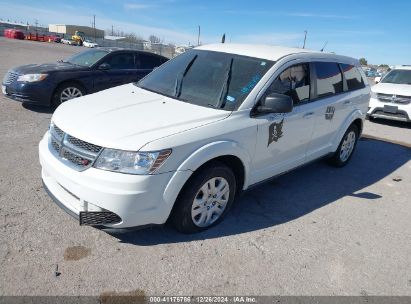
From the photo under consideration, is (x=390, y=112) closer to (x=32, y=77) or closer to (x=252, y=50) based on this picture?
(x=252, y=50)

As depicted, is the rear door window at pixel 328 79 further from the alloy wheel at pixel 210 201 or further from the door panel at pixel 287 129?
the alloy wheel at pixel 210 201

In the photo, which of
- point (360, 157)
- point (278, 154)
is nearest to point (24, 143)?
point (278, 154)

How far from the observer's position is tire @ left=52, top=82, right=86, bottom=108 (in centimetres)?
766

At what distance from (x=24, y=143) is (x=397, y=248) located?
5285 millimetres

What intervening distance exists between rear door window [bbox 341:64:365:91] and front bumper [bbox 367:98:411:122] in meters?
4.50

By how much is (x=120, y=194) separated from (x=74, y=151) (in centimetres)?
60

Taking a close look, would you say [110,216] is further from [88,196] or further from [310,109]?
[310,109]

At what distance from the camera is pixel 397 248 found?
3729 millimetres

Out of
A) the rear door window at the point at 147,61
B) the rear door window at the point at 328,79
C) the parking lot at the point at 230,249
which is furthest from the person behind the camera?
the rear door window at the point at 147,61

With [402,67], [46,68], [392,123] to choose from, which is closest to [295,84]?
[46,68]

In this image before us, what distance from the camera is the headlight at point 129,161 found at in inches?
113

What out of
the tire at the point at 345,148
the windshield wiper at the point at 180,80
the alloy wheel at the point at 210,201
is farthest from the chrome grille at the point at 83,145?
the tire at the point at 345,148

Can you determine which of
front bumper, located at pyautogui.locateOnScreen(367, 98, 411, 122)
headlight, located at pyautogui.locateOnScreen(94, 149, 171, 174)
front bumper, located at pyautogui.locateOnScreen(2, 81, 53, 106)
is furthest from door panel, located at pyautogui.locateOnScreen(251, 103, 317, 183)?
front bumper, located at pyautogui.locateOnScreen(367, 98, 411, 122)

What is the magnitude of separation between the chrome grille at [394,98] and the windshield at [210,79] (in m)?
7.34
